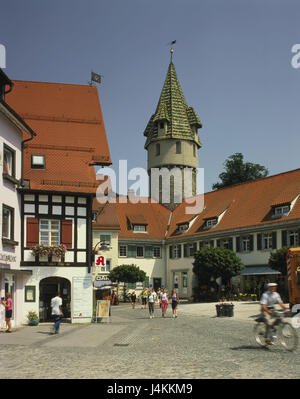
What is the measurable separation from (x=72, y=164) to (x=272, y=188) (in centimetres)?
2851

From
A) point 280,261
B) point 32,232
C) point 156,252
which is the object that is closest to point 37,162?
point 32,232

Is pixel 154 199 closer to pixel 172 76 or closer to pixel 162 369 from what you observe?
pixel 172 76

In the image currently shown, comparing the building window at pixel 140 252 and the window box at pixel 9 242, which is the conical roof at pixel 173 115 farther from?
the window box at pixel 9 242

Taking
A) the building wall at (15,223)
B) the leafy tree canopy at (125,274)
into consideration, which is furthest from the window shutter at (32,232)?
the leafy tree canopy at (125,274)

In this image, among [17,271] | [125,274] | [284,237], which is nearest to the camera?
[17,271]

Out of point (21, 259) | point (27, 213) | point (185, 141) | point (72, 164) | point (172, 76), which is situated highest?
point (172, 76)

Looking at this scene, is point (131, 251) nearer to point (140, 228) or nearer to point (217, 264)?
point (140, 228)

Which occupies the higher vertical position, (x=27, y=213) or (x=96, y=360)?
(x=27, y=213)

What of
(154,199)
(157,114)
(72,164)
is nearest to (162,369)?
(72,164)

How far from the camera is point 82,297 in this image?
92.2 ft

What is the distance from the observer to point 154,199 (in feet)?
240

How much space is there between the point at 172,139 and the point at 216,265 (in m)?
31.9

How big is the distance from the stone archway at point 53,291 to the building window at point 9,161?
6.04 m

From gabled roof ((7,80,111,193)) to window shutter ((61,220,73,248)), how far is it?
172cm
